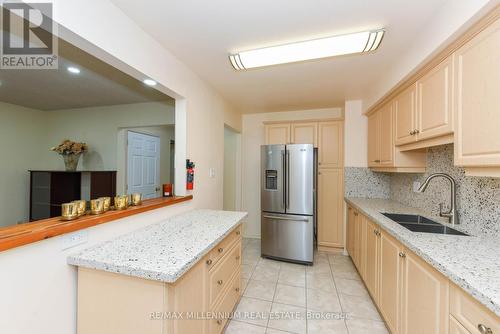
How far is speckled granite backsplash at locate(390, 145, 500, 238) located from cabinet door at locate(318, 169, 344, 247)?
3.14 ft

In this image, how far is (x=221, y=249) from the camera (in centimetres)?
155

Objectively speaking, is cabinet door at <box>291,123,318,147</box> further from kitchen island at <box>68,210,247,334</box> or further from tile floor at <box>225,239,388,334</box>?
kitchen island at <box>68,210,247,334</box>

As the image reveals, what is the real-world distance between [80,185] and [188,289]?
11.0ft

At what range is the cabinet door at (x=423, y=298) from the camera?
1060mm

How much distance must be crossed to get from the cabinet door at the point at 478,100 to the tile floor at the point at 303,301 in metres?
1.54

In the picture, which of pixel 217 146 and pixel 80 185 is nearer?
pixel 217 146

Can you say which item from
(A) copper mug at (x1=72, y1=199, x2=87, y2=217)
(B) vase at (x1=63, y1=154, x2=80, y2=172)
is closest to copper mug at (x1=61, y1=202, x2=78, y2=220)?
(A) copper mug at (x1=72, y1=199, x2=87, y2=217)

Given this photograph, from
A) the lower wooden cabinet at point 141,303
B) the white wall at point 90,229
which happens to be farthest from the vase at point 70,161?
the lower wooden cabinet at point 141,303

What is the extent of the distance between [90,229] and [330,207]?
10.1 ft

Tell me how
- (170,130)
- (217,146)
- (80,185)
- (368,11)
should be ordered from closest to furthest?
1. (368,11)
2. (217,146)
3. (80,185)
4. (170,130)

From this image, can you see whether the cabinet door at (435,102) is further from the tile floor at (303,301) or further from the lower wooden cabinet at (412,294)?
the tile floor at (303,301)

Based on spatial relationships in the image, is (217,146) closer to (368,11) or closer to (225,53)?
(225,53)

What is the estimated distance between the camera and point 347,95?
3.00 metres

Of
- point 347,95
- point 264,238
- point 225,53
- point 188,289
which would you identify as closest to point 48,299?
point 188,289
